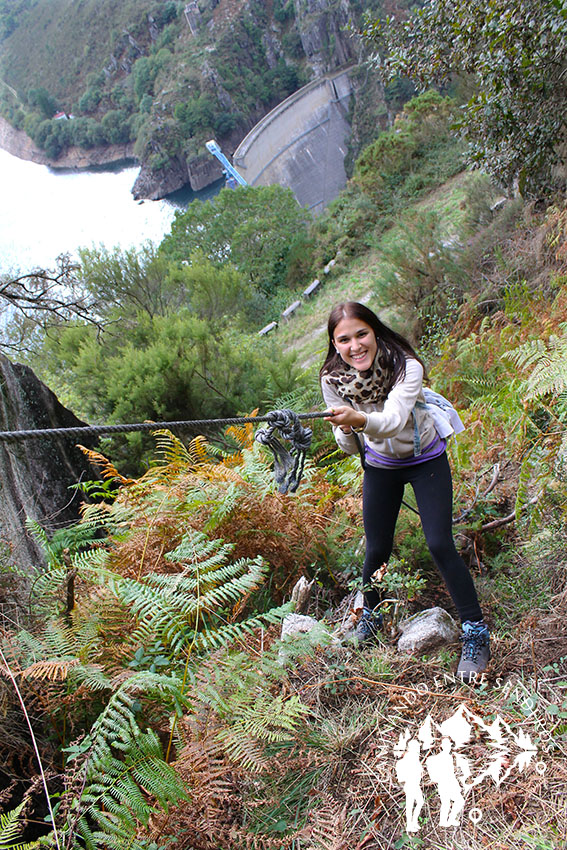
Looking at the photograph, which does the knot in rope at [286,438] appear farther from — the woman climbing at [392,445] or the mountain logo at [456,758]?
the mountain logo at [456,758]

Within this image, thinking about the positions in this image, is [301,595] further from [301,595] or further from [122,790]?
[122,790]

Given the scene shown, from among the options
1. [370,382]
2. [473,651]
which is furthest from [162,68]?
[473,651]

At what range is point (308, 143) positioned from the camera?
4603 cm

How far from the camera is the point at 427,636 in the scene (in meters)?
2.09

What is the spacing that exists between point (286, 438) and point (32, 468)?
275cm

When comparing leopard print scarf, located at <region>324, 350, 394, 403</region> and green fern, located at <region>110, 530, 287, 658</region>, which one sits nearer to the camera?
green fern, located at <region>110, 530, 287, 658</region>

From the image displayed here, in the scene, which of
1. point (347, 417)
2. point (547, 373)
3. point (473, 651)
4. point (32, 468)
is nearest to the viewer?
point (347, 417)

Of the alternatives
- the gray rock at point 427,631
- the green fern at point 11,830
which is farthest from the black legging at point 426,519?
the green fern at point 11,830

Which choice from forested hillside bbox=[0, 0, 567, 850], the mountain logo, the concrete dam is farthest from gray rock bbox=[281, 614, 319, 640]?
the concrete dam

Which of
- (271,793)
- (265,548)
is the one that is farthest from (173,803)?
(265,548)

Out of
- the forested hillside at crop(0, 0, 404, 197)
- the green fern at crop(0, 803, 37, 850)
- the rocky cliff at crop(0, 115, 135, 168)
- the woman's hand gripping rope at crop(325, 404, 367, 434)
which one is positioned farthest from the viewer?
the forested hillside at crop(0, 0, 404, 197)

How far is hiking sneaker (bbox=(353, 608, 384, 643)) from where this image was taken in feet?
7.29

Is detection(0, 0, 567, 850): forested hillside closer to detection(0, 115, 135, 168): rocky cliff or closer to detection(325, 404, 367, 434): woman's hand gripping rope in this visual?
detection(325, 404, 367, 434): woman's hand gripping rope

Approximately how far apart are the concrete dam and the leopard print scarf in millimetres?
42833
